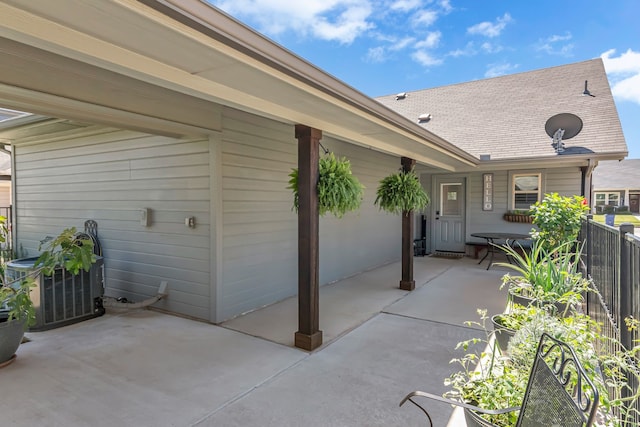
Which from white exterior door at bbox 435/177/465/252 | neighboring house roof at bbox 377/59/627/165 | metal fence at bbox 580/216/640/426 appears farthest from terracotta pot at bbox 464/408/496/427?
white exterior door at bbox 435/177/465/252

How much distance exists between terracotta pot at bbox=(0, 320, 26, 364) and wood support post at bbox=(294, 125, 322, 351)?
2.46 metres

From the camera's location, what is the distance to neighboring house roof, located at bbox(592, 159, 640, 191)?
23191mm

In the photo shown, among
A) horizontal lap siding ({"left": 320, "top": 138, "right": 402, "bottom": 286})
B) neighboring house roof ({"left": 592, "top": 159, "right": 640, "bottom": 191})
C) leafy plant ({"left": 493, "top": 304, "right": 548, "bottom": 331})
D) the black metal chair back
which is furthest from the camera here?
neighboring house roof ({"left": 592, "top": 159, "right": 640, "bottom": 191})

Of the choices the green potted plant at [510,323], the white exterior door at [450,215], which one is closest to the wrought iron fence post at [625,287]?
the green potted plant at [510,323]

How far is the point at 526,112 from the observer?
29.5ft

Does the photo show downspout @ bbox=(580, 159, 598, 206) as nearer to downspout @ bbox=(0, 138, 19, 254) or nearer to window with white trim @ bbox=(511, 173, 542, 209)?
window with white trim @ bbox=(511, 173, 542, 209)

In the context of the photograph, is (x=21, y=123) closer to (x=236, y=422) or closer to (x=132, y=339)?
(x=132, y=339)

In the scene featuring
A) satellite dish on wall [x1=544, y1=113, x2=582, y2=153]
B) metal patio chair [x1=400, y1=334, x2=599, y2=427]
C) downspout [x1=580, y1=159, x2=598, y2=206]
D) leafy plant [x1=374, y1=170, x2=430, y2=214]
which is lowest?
metal patio chair [x1=400, y1=334, x2=599, y2=427]

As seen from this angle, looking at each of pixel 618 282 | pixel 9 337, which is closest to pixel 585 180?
pixel 618 282

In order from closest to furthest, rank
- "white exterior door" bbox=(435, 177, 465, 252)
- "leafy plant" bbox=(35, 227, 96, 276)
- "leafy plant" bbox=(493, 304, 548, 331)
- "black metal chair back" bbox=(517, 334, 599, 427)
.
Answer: "black metal chair back" bbox=(517, 334, 599, 427)
"leafy plant" bbox=(493, 304, 548, 331)
"leafy plant" bbox=(35, 227, 96, 276)
"white exterior door" bbox=(435, 177, 465, 252)

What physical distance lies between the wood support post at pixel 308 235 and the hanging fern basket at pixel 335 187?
8 cm

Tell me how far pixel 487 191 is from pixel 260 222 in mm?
6199

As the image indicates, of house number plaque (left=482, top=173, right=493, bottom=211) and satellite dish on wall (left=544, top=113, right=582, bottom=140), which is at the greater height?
satellite dish on wall (left=544, top=113, right=582, bottom=140)

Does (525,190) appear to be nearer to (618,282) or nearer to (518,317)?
(518,317)
